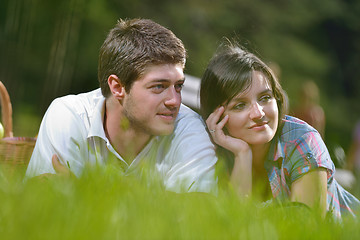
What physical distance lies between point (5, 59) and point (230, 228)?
1239cm

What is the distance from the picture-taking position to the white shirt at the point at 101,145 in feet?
8.59

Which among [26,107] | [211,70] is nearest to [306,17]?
[26,107]

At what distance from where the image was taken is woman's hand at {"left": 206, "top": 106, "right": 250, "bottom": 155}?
9.25ft

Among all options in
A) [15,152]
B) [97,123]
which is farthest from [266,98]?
[15,152]

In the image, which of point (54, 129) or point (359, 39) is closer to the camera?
point (54, 129)

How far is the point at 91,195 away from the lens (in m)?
1.65

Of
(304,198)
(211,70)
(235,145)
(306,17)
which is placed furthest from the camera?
(306,17)

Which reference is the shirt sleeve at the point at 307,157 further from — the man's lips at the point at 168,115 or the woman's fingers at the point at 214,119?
the man's lips at the point at 168,115

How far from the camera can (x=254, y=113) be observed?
2.76m

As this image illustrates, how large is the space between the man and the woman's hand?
49mm

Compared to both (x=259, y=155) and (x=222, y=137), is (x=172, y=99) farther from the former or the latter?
(x=259, y=155)

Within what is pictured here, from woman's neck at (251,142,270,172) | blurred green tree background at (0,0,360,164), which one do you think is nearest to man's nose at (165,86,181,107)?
woman's neck at (251,142,270,172)

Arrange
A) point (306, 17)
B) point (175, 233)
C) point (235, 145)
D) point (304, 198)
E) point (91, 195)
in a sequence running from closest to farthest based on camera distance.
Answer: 1. point (175, 233)
2. point (91, 195)
3. point (304, 198)
4. point (235, 145)
5. point (306, 17)

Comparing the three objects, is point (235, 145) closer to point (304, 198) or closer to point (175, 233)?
point (304, 198)
